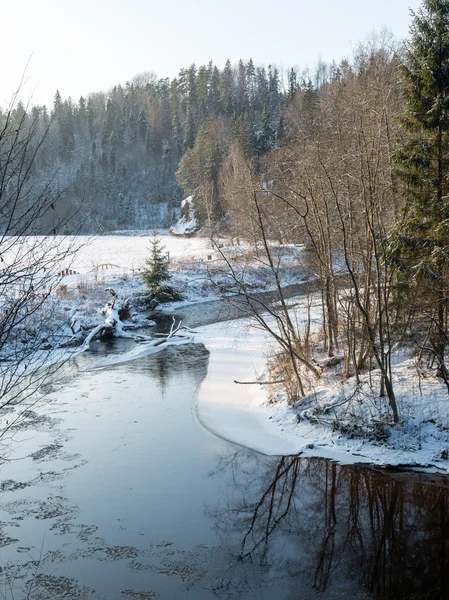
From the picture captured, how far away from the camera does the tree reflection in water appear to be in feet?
23.6

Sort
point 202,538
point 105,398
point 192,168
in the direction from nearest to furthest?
point 202,538 < point 105,398 < point 192,168

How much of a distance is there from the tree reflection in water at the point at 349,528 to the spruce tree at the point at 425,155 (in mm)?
4005

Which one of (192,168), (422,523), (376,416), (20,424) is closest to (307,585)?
(422,523)

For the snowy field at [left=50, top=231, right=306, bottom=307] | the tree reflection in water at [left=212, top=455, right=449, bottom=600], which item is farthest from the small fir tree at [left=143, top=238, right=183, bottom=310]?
the tree reflection in water at [left=212, top=455, right=449, bottom=600]

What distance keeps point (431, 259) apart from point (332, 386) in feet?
14.2

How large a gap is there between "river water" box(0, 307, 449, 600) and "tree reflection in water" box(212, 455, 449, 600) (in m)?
0.02

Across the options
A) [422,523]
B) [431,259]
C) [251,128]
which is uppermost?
[251,128]

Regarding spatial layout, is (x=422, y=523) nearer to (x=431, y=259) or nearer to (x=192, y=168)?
(x=431, y=259)

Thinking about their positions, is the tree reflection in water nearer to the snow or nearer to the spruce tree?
the spruce tree

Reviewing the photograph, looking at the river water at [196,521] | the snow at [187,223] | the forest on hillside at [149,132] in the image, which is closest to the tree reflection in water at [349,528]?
the river water at [196,521]

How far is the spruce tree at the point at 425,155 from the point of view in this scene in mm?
11422

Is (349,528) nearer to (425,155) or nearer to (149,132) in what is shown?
(425,155)

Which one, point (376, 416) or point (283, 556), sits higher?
point (376, 416)

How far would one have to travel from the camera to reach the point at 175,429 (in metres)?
12.9
